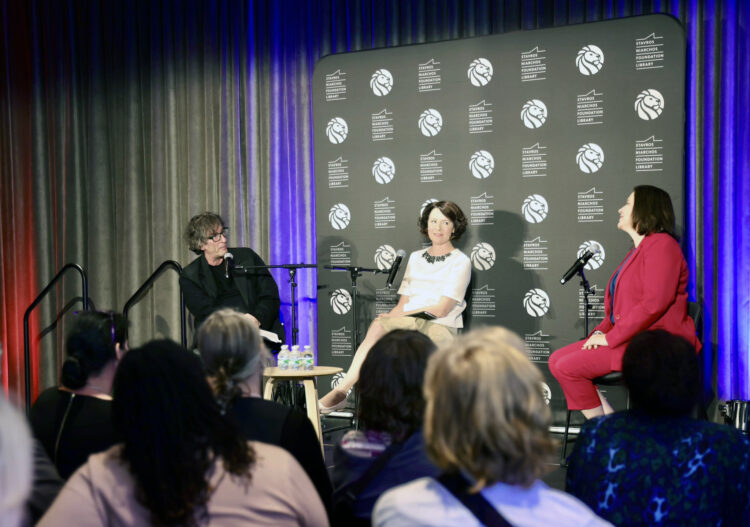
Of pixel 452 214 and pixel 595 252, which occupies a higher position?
pixel 452 214

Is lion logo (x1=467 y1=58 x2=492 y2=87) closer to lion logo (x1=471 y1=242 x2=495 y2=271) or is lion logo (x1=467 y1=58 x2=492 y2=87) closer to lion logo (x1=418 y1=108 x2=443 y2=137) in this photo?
lion logo (x1=418 y1=108 x2=443 y2=137)

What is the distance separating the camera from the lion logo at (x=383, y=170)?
18.7 feet

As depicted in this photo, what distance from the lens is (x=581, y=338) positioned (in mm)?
5105

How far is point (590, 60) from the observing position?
200 inches

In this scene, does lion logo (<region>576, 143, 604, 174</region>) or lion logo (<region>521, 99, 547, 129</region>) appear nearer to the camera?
lion logo (<region>576, 143, 604, 174</region>)

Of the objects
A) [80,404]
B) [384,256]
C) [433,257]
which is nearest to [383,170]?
[384,256]

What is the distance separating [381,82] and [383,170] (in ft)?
2.23

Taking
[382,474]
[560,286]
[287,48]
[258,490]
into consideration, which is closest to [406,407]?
[382,474]

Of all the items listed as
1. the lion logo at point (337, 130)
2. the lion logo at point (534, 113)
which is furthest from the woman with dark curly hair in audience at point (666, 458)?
the lion logo at point (337, 130)

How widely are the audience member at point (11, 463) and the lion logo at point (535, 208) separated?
4.63 metres

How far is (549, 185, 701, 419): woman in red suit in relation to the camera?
414cm

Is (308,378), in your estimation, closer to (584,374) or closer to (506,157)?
(584,374)

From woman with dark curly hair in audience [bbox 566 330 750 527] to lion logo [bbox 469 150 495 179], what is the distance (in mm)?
3673

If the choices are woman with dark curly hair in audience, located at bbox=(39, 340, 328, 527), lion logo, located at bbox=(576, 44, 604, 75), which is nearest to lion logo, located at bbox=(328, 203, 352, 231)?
lion logo, located at bbox=(576, 44, 604, 75)
